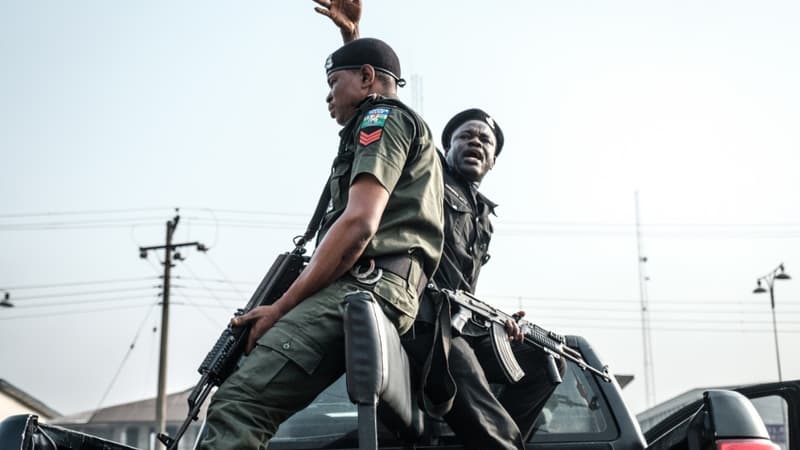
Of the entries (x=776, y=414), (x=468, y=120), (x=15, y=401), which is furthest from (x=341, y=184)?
(x=15, y=401)

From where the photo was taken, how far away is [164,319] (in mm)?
30953

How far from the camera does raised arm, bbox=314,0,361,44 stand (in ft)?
14.8

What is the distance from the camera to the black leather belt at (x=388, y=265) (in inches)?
119

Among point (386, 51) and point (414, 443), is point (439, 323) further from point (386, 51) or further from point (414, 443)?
point (386, 51)

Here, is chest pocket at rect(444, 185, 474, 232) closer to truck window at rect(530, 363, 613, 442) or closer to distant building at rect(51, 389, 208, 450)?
truck window at rect(530, 363, 613, 442)

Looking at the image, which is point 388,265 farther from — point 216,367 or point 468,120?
point 468,120

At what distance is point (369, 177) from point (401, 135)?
0.74 feet

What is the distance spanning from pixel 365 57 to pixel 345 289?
3.03 ft

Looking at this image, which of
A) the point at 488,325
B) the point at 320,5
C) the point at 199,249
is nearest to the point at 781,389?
the point at 488,325

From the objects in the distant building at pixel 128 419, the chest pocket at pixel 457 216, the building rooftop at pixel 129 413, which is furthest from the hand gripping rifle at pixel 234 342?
the building rooftop at pixel 129 413

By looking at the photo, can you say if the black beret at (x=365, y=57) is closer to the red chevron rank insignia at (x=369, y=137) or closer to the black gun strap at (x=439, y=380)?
the red chevron rank insignia at (x=369, y=137)

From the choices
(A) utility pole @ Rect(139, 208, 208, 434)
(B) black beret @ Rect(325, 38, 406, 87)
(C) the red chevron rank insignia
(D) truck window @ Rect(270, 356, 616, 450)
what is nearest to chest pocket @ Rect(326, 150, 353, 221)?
(C) the red chevron rank insignia

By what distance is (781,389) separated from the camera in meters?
3.66

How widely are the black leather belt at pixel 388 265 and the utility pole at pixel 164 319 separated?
27.3m
